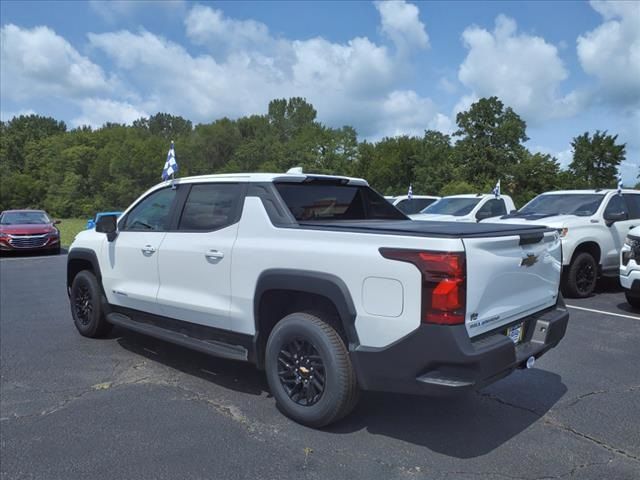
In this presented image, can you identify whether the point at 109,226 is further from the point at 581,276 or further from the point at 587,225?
the point at 587,225

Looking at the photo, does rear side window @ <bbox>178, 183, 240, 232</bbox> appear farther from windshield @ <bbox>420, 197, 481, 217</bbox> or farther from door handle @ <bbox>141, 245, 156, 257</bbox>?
windshield @ <bbox>420, 197, 481, 217</bbox>

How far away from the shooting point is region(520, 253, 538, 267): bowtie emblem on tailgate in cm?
358

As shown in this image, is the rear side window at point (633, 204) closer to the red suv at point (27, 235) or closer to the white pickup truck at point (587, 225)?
the white pickup truck at point (587, 225)

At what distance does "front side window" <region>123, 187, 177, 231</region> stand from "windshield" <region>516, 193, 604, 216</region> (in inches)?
273

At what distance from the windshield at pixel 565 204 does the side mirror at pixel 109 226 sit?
7.22 metres

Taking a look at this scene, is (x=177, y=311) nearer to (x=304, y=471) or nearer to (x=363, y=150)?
(x=304, y=471)

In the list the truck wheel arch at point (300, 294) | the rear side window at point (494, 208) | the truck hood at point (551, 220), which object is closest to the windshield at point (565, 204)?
the truck hood at point (551, 220)

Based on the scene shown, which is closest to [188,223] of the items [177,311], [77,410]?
[177,311]

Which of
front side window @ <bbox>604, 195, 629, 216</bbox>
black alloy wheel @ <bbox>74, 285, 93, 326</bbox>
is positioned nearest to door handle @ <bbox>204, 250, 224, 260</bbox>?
black alloy wheel @ <bbox>74, 285, 93, 326</bbox>

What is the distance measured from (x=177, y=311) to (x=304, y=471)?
2016 mm

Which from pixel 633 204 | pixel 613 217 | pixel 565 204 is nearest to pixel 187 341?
pixel 613 217

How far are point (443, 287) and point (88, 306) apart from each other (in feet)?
14.9

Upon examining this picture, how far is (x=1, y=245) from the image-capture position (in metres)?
15.9

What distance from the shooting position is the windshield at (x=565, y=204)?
31.0 ft
